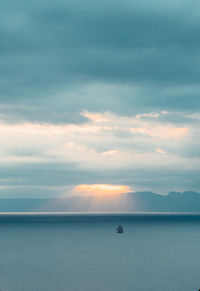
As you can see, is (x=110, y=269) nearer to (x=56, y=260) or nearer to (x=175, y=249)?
(x=56, y=260)

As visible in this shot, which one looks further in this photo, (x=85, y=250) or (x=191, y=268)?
(x=85, y=250)

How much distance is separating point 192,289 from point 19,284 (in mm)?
35930

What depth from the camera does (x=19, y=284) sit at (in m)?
99.3

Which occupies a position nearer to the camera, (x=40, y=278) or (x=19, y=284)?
(x=19, y=284)

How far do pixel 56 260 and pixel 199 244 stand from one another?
261ft

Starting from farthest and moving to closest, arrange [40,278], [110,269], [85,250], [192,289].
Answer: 1. [85,250]
2. [110,269]
3. [40,278]
4. [192,289]

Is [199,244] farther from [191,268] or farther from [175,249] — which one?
[191,268]

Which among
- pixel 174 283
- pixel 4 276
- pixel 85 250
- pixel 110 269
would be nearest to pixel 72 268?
pixel 110 269

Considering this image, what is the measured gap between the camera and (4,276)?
110m

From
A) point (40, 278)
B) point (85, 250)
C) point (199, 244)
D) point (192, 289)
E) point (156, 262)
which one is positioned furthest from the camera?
point (199, 244)

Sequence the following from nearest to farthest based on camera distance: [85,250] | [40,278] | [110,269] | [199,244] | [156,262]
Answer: [40,278]
[110,269]
[156,262]
[85,250]
[199,244]

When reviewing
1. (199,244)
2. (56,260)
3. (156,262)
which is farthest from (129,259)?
(199,244)

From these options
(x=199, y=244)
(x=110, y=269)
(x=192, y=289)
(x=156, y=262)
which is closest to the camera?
(x=192, y=289)

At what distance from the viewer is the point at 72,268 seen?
12150 cm
